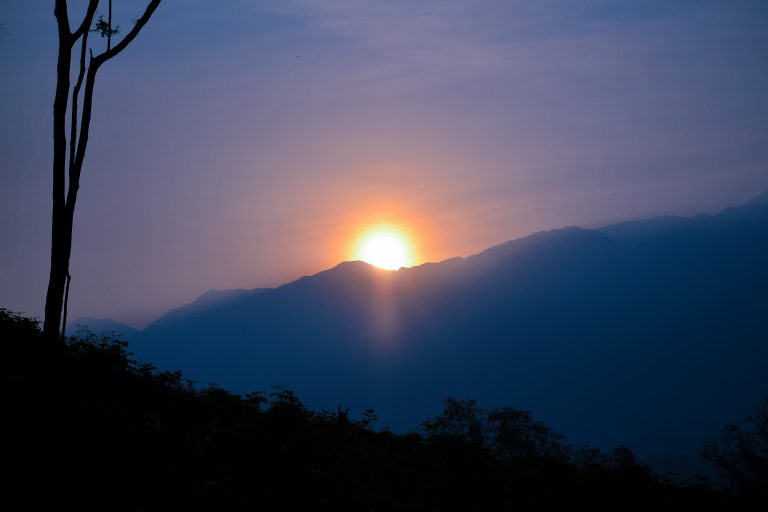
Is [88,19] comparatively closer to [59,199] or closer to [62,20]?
[62,20]

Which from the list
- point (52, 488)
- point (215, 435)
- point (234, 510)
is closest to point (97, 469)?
point (52, 488)

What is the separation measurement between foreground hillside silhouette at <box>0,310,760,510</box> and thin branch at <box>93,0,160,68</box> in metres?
6.40

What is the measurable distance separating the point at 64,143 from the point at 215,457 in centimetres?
708

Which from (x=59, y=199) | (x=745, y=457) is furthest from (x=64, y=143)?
(x=745, y=457)

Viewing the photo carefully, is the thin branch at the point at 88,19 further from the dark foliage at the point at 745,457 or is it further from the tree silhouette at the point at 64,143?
the dark foliage at the point at 745,457

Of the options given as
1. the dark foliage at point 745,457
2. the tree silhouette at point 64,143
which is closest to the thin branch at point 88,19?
the tree silhouette at point 64,143

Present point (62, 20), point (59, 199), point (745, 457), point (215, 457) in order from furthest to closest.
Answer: point (745, 457) < point (62, 20) < point (59, 199) < point (215, 457)

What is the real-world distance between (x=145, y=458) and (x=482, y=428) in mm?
45080

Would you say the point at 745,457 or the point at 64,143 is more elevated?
the point at 64,143

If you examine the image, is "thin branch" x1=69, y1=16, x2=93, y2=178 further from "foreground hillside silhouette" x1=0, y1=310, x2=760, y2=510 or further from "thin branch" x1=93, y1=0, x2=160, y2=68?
"foreground hillside silhouette" x1=0, y1=310, x2=760, y2=510

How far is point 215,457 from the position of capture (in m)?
10.1

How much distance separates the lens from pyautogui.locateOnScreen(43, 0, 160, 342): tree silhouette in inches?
442

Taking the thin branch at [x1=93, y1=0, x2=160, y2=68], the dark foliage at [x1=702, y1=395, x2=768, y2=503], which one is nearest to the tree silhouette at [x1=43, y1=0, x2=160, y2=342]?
the thin branch at [x1=93, y1=0, x2=160, y2=68]

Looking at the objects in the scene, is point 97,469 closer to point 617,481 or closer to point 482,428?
point 617,481
